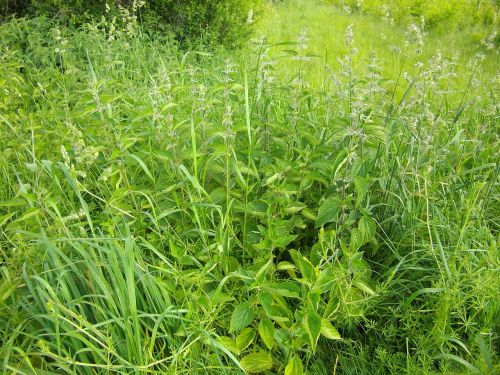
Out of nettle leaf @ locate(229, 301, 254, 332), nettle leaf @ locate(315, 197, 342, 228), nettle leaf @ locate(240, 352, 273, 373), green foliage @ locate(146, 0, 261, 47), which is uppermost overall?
green foliage @ locate(146, 0, 261, 47)

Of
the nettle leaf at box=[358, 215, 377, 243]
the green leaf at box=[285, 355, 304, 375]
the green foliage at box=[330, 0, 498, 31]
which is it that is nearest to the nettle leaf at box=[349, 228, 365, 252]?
the nettle leaf at box=[358, 215, 377, 243]

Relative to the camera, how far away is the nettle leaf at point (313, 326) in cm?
156

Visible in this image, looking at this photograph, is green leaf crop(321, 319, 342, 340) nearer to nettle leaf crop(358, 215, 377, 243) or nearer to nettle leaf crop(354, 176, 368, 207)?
nettle leaf crop(358, 215, 377, 243)

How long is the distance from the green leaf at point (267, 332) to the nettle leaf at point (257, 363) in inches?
3.7

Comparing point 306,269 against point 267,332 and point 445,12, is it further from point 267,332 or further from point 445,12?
point 445,12

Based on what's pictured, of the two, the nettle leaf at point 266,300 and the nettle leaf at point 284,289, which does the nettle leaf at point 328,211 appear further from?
the nettle leaf at point 266,300

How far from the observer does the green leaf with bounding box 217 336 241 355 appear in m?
1.67

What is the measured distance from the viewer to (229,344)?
5.57 feet

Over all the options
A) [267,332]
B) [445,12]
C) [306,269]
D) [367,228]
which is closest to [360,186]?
[367,228]

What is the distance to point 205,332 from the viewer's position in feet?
5.10

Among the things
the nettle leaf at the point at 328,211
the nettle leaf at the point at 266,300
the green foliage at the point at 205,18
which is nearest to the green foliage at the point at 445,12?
the green foliage at the point at 205,18

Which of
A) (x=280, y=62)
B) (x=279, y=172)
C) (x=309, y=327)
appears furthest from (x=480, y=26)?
(x=309, y=327)

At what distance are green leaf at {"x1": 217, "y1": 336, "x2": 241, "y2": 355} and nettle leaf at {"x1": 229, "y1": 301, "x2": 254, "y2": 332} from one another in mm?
68

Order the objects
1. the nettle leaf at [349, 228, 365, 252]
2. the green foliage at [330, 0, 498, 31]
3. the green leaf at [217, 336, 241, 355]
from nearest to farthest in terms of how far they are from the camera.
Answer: the green leaf at [217, 336, 241, 355]
the nettle leaf at [349, 228, 365, 252]
the green foliage at [330, 0, 498, 31]
